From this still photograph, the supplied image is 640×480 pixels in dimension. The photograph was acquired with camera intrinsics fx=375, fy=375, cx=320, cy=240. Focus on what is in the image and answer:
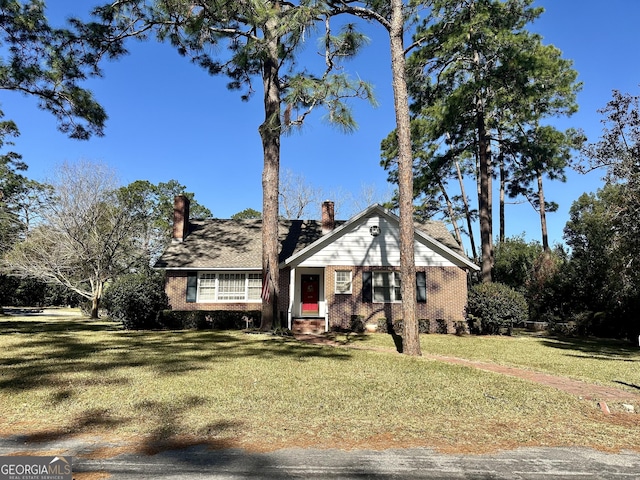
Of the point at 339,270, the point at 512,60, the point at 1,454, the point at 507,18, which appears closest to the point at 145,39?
the point at 339,270

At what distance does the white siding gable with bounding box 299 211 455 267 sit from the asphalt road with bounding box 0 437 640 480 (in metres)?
13.5

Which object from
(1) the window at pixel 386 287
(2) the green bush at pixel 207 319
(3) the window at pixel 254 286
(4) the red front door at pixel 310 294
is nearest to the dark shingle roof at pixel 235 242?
(3) the window at pixel 254 286

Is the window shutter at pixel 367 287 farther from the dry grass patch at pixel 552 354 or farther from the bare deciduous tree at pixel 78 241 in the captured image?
the bare deciduous tree at pixel 78 241

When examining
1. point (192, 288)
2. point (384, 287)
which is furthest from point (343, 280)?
point (192, 288)

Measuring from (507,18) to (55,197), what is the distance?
2657cm

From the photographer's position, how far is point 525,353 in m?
11.8

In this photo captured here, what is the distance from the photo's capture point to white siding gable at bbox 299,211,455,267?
17.5 metres

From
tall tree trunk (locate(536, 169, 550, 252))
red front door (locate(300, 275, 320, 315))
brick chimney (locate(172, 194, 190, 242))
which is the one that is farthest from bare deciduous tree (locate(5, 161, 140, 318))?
tall tree trunk (locate(536, 169, 550, 252))

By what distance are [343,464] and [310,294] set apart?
15028mm

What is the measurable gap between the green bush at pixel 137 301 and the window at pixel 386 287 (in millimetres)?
9698

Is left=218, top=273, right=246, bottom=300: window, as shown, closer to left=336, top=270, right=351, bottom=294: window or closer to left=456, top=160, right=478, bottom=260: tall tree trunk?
left=336, top=270, right=351, bottom=294: window

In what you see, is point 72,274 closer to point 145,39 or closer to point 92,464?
point 145,39

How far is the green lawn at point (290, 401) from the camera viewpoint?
Answer: 14.5ft

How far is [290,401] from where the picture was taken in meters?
5.68
